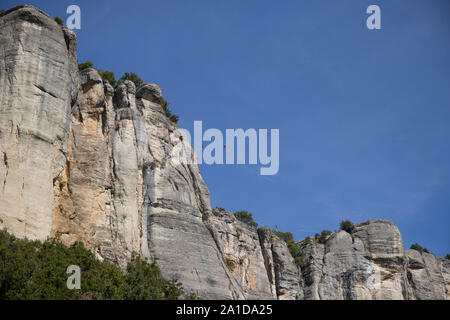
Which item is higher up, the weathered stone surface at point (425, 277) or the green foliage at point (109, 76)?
the green foliage at point (109, 76)

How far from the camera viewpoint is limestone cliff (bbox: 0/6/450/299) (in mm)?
36281

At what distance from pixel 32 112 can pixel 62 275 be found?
10239 millimetres

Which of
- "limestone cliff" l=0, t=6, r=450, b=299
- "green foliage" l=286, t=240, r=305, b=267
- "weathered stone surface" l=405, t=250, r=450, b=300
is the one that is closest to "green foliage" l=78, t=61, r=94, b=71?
"limestone cliff" l=0, t=6, r=450, b=299

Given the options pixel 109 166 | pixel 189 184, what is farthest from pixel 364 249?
pixel 109 166

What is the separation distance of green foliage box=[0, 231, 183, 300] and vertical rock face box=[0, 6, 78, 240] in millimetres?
1722

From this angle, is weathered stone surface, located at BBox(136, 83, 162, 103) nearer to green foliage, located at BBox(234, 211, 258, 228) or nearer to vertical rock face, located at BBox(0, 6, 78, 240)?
vertical rock face, located at BBox(0, 6, 78, 240)

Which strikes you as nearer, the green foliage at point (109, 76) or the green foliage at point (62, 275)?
the green foliage at point (62, 275)

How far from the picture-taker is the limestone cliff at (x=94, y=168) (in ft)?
119

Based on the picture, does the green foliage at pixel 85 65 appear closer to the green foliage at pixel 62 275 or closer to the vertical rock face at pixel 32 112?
the vertical rock face at pixel 32 112

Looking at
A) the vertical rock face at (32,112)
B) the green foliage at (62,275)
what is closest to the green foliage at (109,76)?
the vertical rock face at (32,112)

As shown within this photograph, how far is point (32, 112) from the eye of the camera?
123ft

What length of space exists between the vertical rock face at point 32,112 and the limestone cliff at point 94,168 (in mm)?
59
